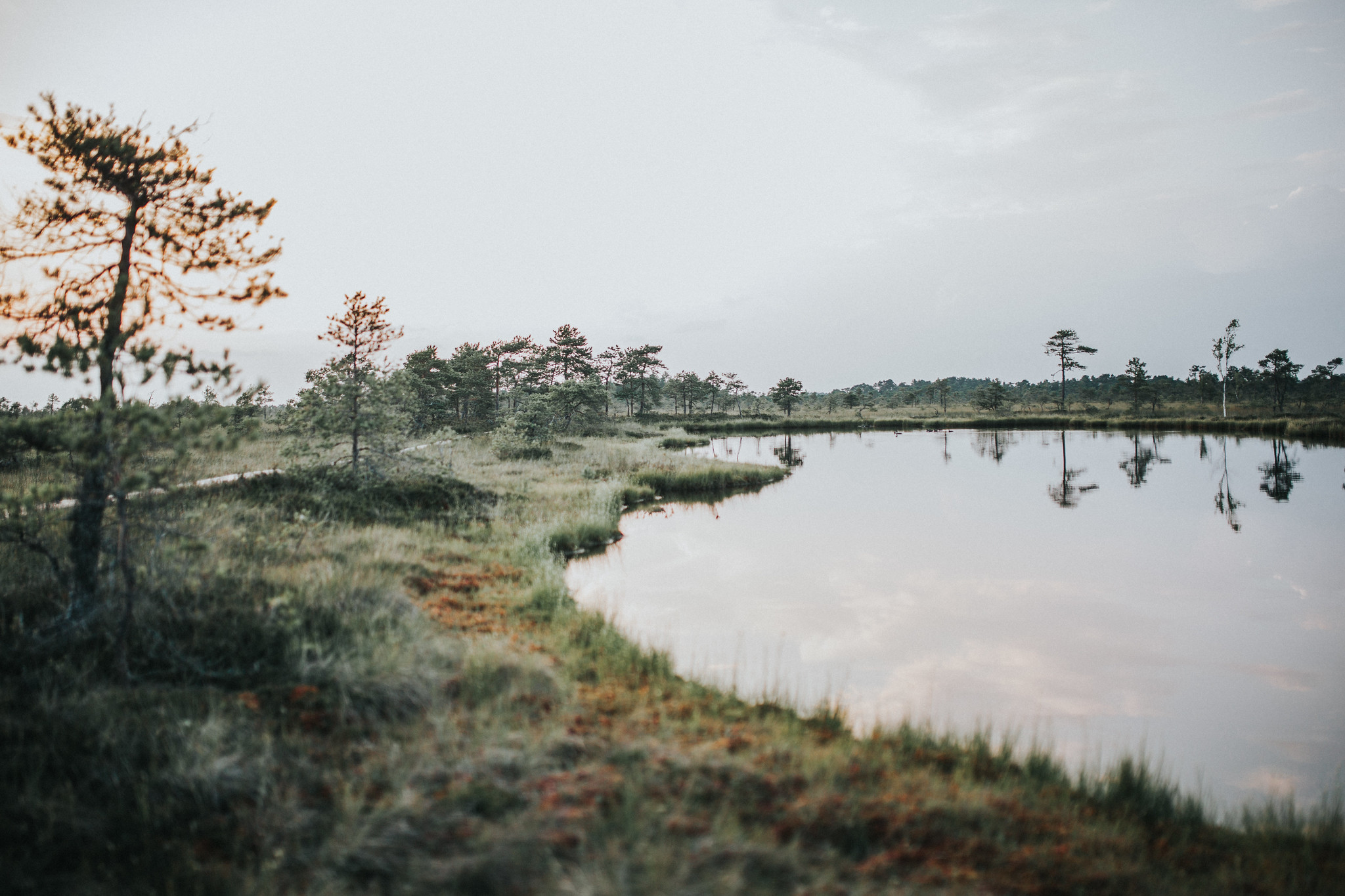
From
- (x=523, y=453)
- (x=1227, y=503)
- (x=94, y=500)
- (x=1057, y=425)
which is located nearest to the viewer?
(x=94, y=500)

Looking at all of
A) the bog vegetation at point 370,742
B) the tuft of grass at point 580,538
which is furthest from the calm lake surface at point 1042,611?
the bog vegetation at point 370,742

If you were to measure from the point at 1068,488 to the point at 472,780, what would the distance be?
2880 centimetres

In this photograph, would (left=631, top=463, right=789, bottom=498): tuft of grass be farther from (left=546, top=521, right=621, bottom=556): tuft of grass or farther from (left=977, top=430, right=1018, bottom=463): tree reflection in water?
(left=977, top=430, right=1018, bottom=463): tree reflection in water

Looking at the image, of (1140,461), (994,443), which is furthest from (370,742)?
(994,443)

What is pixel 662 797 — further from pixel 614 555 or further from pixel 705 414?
pixel 705 414

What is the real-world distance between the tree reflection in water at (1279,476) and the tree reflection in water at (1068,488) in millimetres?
5872

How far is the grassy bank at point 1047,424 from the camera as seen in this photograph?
151 ft

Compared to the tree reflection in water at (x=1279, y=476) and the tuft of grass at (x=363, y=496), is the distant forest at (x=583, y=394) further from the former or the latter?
the tree reflection in water at (x=1279, y=476)

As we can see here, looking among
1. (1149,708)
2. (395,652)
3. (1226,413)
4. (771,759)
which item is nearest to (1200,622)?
(1149,708)

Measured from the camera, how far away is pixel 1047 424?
66125 mm

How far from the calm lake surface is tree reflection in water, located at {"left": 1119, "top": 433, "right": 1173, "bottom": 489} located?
3295mm

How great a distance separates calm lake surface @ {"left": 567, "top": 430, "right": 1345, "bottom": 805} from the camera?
725cm

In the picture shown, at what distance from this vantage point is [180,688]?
5.13 m

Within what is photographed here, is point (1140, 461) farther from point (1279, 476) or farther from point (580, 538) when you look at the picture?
point (580, 538)
